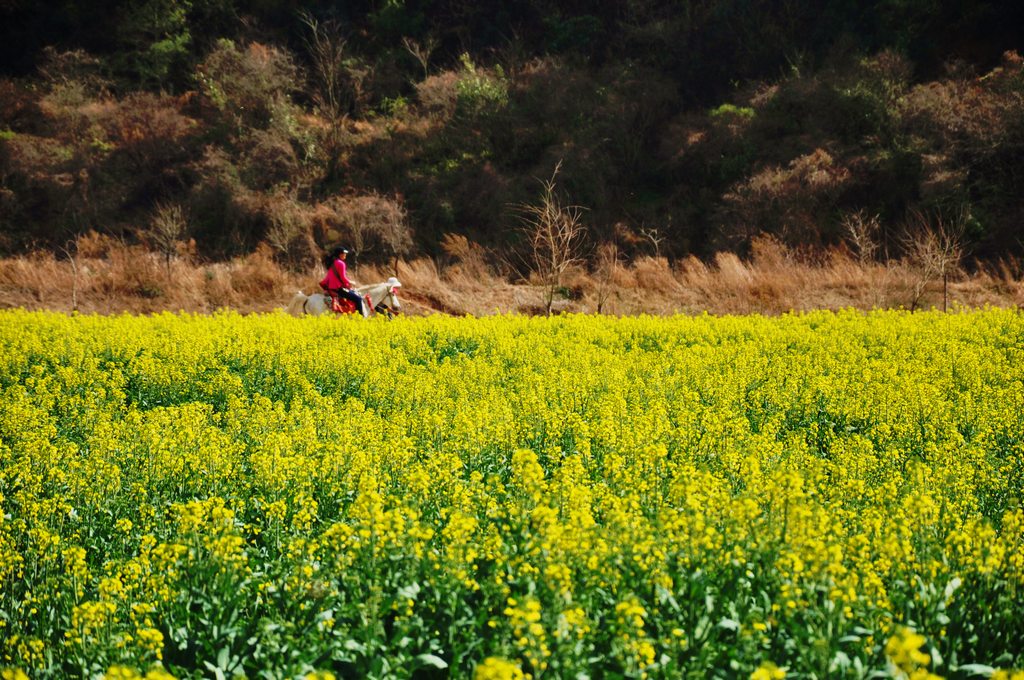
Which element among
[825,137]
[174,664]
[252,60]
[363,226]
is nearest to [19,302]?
[363,226]

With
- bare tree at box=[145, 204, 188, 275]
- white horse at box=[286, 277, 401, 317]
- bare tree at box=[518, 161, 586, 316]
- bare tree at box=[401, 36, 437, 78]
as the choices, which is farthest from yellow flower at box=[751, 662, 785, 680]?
bare tree at box=[401, 36, 437, 78]

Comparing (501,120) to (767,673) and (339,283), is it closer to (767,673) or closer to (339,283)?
(339,283)

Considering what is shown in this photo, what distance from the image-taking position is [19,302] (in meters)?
29.4

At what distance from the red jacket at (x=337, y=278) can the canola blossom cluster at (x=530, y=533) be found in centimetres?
901

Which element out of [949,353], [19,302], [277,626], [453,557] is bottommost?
[19,302]

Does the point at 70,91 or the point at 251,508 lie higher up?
the point at 70,91

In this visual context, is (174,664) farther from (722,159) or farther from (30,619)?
(722,159)

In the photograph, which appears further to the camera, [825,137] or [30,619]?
[825,137]

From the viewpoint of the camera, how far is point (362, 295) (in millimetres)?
19984

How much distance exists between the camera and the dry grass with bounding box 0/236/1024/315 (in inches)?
946

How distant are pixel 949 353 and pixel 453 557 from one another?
33.3ft

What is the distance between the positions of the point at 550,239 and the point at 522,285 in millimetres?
5851

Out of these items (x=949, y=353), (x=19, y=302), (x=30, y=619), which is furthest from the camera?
(x=19, y=302)

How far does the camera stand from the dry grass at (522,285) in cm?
2403
